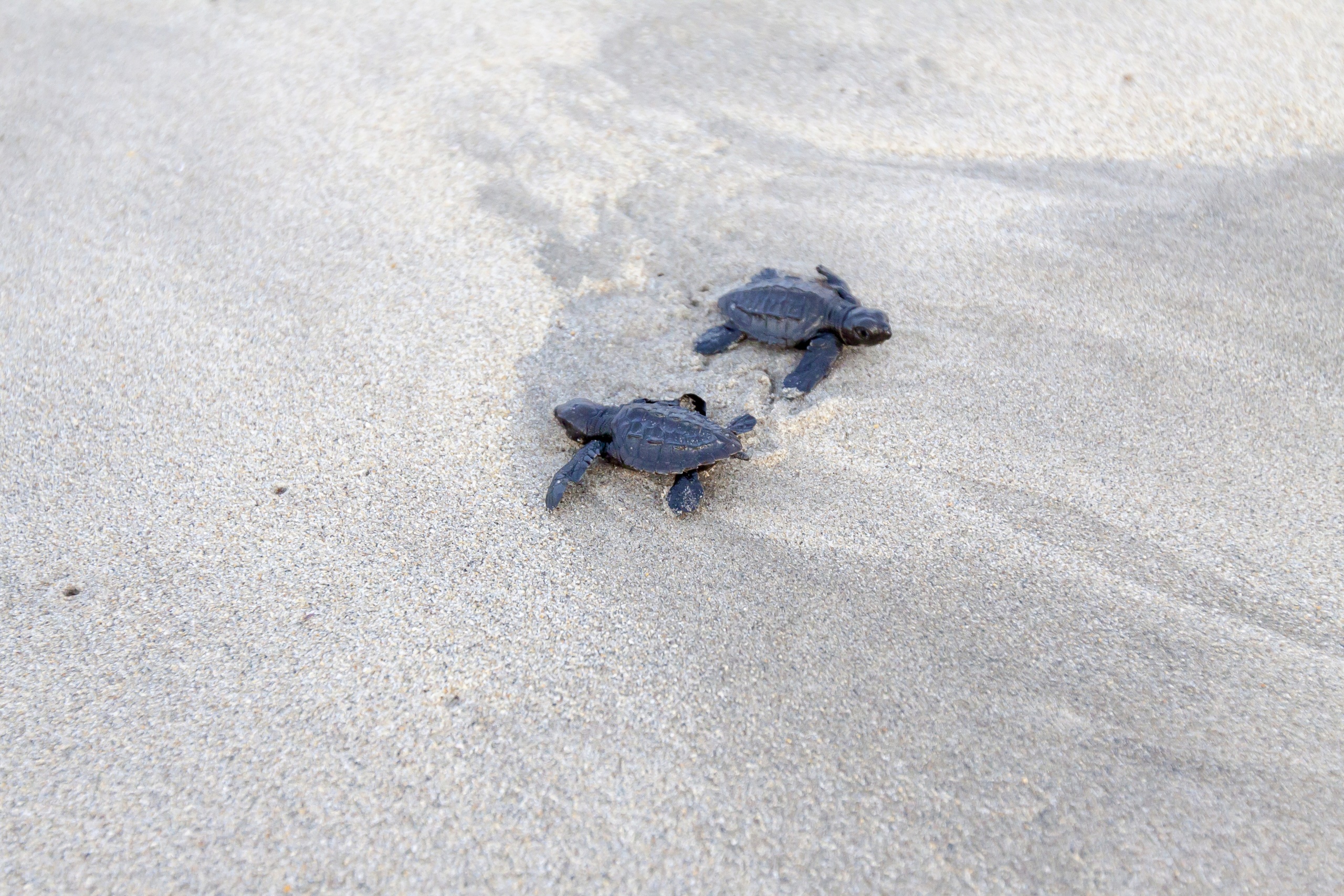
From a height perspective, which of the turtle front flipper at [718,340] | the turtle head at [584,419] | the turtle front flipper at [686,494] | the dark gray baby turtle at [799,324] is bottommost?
the turtle front flipper at [686,494]

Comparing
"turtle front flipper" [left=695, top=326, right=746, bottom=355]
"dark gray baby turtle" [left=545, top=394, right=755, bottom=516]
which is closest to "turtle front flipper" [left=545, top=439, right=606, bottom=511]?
"dark gray baby turtle" [left=545, top=394, right=755, bottom=516]

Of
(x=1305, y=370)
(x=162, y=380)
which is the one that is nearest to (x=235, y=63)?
(x=162, y=380)

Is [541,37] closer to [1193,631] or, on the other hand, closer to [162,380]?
[162,380]

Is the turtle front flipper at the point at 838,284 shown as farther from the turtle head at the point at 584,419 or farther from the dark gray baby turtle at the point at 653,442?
the turtle head at the point at 584,419

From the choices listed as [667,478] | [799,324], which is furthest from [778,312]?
[667,478]

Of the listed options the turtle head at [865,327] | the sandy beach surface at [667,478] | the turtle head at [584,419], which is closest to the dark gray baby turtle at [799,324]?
the turtle head at [865,327]
